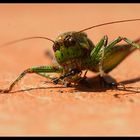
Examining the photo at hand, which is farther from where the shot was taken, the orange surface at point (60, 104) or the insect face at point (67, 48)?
the insect face at point (67, 48)

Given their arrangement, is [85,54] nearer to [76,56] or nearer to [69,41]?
[76,56]

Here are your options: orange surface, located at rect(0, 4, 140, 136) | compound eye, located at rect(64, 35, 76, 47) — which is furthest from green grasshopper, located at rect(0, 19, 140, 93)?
orange surface, located at rect(0, 4, 140, 136)

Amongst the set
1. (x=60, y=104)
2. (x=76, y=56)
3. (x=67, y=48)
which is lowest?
(x=60, y=104)

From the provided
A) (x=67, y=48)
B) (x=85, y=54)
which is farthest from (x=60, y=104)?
(x=85, y=54)

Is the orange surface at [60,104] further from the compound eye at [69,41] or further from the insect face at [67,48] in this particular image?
the compound eye at [69,41]

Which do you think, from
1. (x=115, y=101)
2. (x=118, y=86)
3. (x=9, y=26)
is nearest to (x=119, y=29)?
(x=9, y=26)

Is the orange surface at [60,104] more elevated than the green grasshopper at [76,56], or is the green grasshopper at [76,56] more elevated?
the green grasshopper at [76,56]

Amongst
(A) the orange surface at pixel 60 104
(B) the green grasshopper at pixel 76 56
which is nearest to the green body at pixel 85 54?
(B) the green grasshopper at pixel 76 56

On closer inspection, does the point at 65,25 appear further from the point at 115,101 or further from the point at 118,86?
the point at 115,101

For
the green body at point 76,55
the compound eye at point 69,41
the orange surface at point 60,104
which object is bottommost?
the orange surface at point 60,104
